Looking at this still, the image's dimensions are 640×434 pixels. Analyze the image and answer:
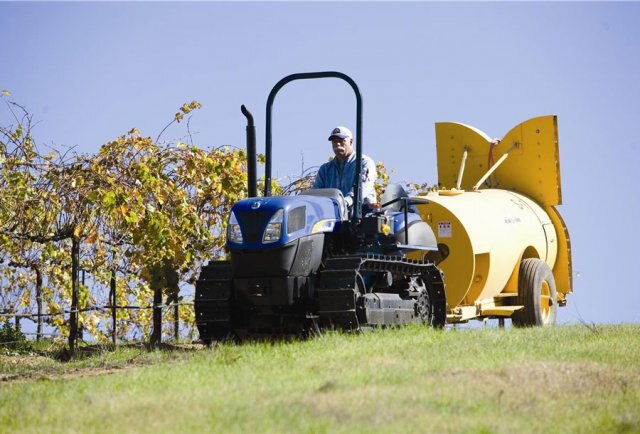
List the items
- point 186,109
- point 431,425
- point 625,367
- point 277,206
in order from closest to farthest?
point 431,425, point 625,367, point 277,206, point 186,109

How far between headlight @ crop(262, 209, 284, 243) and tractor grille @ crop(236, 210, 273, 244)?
0.05 meters

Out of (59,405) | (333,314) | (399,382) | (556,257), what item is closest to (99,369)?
(333,314)

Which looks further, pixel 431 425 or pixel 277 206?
pixel 277 206

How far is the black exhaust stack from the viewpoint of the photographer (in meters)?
11.9

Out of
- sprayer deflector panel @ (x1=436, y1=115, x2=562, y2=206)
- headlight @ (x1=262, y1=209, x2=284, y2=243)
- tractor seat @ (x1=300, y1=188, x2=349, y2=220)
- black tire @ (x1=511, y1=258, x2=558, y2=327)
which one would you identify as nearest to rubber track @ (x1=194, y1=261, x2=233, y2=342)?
headlight @ (x1=262, y1=209, x2=284, y2=243)

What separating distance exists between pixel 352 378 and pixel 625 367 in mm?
2521

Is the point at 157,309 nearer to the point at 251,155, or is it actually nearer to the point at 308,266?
the point at 251,155

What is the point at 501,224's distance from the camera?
14680 mm

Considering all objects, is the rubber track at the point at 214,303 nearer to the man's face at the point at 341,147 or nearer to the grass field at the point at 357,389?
the grass field at the point at 357,389

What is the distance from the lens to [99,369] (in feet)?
36.6

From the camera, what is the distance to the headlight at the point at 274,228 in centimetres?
1089

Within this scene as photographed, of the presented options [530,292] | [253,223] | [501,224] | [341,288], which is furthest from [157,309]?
[341,288]

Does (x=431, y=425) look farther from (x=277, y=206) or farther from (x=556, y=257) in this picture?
(x=556, y=257)

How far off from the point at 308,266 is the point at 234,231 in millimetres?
843
